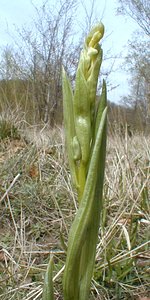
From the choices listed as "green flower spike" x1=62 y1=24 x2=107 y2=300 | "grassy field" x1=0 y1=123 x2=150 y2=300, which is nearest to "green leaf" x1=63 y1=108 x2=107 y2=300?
"green flower spike" x1=62 y1=24 x2=107 y2=300

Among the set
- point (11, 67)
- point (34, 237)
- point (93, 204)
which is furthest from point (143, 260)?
point (11, 67)

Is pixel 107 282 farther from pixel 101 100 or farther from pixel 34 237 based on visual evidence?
pixel 101 100

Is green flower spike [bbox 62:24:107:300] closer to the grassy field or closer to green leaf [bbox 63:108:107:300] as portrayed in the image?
green leaf [bbox 63:108:107:300]

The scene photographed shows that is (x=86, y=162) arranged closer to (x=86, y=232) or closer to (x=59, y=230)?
(x=86, y=232)

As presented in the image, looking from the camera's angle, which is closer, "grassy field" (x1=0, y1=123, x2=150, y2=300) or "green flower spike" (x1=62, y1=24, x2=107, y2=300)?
"green flower spike" (x1=62, y1=24, x2=107, y2=300)

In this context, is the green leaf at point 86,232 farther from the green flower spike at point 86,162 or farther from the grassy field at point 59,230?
the grassy field at point 59,230

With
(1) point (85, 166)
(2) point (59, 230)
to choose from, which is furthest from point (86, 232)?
(2) point (59, 230)
